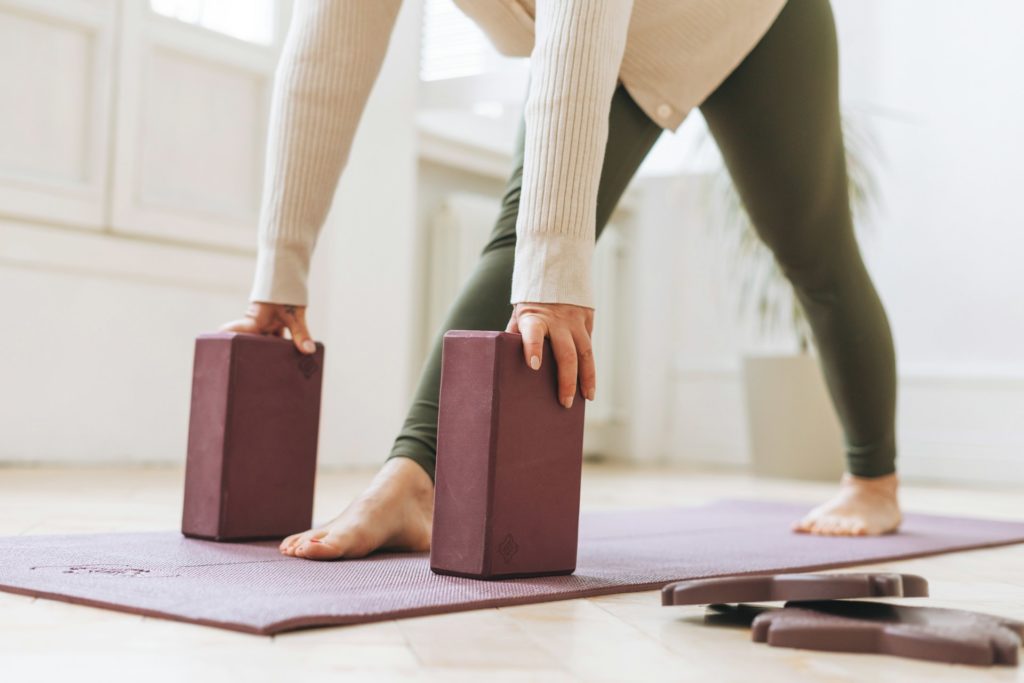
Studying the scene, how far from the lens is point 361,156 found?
3.36 metres

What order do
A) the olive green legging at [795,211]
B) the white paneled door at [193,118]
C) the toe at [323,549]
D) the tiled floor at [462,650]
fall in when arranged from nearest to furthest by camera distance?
1. the tiled floor at [462,650]
2. the toe at [323,549]
3. the olive green legging at [795,211]
4. the white paneled door at [193,118]

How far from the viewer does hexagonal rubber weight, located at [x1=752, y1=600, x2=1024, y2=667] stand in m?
0.78

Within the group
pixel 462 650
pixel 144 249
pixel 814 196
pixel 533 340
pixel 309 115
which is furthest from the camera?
pixel 144 249

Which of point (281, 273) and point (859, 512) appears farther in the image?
point (859, 512)

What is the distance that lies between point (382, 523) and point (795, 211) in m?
0.72

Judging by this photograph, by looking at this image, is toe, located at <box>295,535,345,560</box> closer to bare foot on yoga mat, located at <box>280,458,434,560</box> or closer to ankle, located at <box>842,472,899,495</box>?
bare foot on yoga mat, located at <box>280,458,434,560</box>

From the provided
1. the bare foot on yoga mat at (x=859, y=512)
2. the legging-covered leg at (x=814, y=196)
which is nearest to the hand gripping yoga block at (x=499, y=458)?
the legging-covered leg at (x=814, y=196)

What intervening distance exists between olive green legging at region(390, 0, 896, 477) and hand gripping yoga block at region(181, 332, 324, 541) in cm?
16

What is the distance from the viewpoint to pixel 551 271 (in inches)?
41.6

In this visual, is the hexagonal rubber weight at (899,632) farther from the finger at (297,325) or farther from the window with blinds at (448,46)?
the window with blinds at (448,46)

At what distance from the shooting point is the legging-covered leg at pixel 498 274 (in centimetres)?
126

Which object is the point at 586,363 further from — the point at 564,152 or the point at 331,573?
the point at 331,573

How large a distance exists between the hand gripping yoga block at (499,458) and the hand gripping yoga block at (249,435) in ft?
1.14

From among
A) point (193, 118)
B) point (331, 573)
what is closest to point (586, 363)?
point (331, 573)
